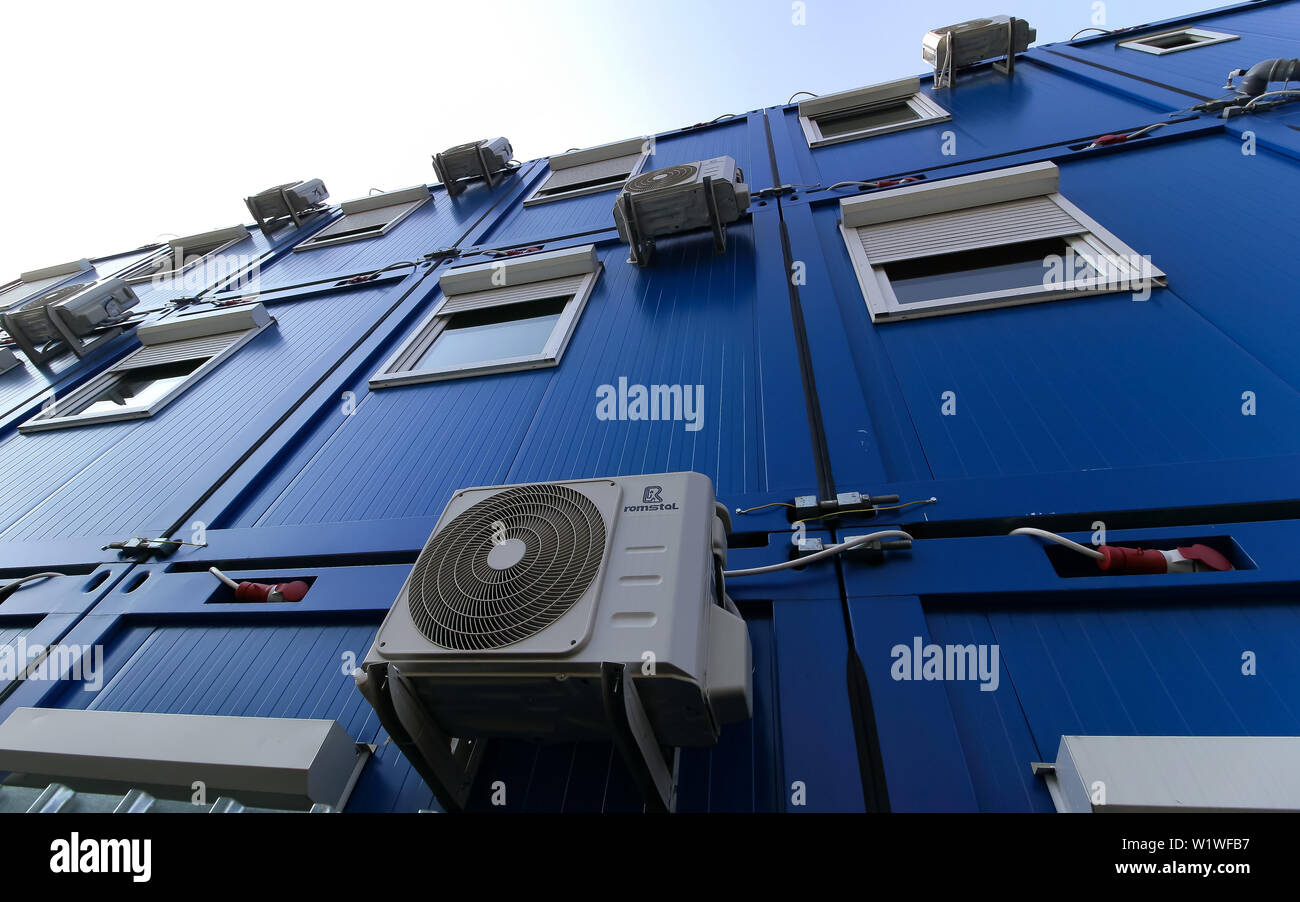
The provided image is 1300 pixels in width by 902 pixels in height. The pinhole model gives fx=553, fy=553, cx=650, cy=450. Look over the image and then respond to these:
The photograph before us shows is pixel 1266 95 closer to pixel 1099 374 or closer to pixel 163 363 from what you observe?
pixel 1099 374

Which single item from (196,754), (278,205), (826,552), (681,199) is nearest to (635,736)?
(826,552)

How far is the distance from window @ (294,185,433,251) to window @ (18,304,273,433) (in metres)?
2.59

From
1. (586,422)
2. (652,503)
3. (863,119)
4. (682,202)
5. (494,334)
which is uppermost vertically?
(863,119)

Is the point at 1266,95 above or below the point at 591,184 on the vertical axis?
below

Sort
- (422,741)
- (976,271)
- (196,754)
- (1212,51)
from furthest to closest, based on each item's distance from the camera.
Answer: (1212,51), (976,271), (196,754), (422,741)

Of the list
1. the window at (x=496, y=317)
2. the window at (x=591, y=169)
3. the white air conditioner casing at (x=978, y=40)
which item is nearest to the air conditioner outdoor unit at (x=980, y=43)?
the white air conditioner casing at (x=978, y=40)

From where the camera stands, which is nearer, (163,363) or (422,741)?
(422,741)

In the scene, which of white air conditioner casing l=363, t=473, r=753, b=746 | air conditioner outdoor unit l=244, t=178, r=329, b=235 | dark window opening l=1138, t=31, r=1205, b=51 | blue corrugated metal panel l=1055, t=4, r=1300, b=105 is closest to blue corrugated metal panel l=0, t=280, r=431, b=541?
white air conditioner casing l=363, t=473, r=753, b=746

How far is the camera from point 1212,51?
227 inches

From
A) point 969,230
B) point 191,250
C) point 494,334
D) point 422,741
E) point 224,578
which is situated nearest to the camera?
point 422,741

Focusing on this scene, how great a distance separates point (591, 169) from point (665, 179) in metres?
3.94

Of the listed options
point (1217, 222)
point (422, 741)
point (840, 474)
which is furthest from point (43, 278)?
point (1217, 222)
